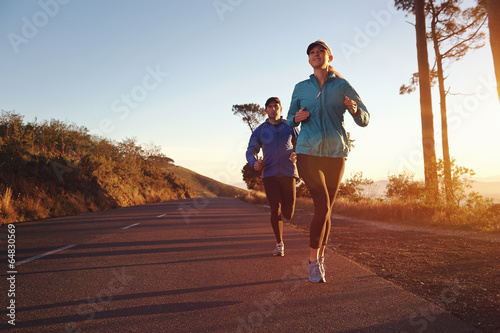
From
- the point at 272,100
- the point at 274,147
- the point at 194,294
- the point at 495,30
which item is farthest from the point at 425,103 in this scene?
the point at 194,294

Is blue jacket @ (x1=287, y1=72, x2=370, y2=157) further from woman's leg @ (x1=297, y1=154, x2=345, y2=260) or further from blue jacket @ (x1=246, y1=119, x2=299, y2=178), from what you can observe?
blue jacket @ (x1=246, y1=119, x2=299, y2=178)

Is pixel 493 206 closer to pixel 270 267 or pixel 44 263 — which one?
pixel 270 267

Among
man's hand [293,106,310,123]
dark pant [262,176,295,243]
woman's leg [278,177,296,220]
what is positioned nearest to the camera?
man's hand [293,106,310,123]

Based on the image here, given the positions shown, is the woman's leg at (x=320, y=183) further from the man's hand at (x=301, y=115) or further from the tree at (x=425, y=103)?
the tree at (x=425, y=103)

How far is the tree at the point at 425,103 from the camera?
11.5 metres

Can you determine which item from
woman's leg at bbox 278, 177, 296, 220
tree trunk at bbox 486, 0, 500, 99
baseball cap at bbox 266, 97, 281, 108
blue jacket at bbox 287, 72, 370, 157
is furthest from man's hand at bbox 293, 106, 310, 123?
tree trunk at bbox 486, 0, 500, 99

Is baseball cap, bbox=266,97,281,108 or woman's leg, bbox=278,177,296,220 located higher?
baseball cap, bbox=266,97,281,108

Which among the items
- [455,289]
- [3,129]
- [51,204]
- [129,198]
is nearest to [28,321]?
[455,289]

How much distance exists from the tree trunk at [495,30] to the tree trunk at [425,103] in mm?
4734

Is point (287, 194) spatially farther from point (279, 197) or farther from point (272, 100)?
point (272, 100)

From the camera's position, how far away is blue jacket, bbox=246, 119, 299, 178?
536 cm

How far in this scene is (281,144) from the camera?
548cm

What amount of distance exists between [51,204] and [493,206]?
13.2 m

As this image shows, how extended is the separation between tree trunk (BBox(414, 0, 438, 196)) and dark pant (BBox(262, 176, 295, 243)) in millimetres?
7539
